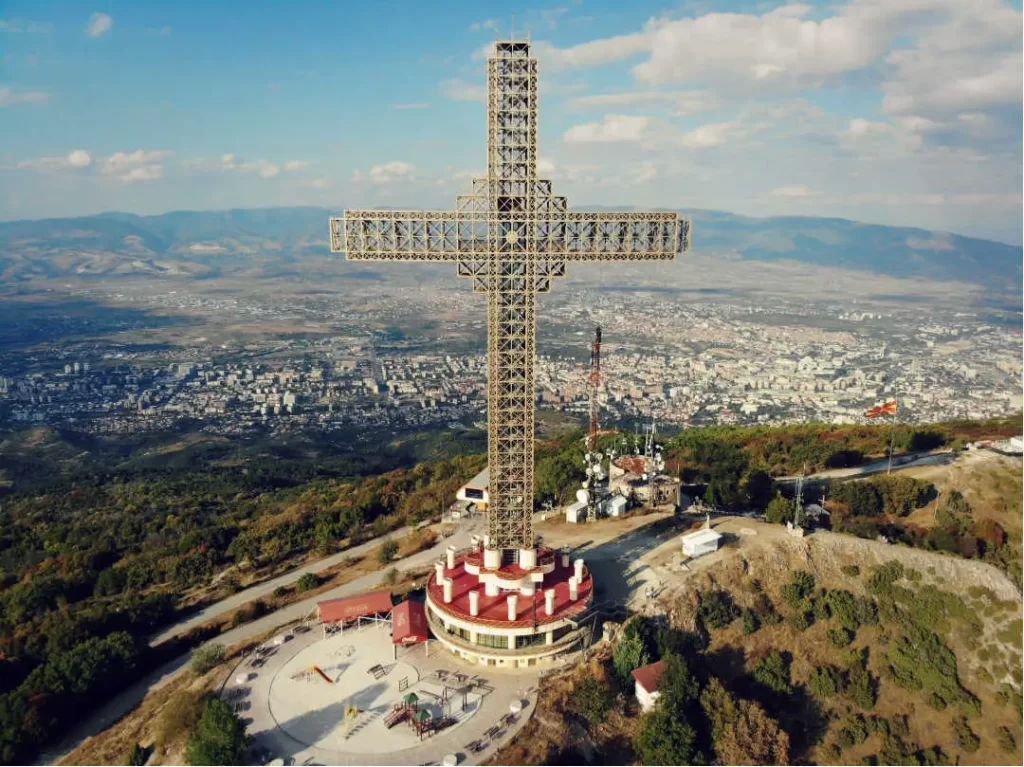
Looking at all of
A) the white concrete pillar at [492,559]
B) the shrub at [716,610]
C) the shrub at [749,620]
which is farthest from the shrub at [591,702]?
the shrub at [749,620]

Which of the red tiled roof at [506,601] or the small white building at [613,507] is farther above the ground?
the red tiled roof at [506,601]

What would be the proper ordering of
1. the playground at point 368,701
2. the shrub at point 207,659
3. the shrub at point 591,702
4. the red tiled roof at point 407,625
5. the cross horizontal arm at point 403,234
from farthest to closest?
the red tiled roof at point 407,625, the shrub at point 207,659, the cross horizontal arm at point 403,234, the shrub at point 591,702, the playground at point 368,701

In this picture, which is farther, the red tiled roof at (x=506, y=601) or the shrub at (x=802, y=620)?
the shrub at (x=802, y=620)

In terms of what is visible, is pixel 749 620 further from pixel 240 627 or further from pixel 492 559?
pixel 240 627

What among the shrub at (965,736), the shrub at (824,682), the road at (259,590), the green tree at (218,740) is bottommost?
the shrub at (965,736)

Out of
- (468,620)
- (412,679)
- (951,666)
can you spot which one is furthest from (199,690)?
(951,666)

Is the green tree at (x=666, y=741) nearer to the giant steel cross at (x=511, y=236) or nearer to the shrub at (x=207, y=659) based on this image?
the giant steel cross at (x=511, y=236)

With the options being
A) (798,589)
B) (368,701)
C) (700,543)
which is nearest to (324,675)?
(368,701)
